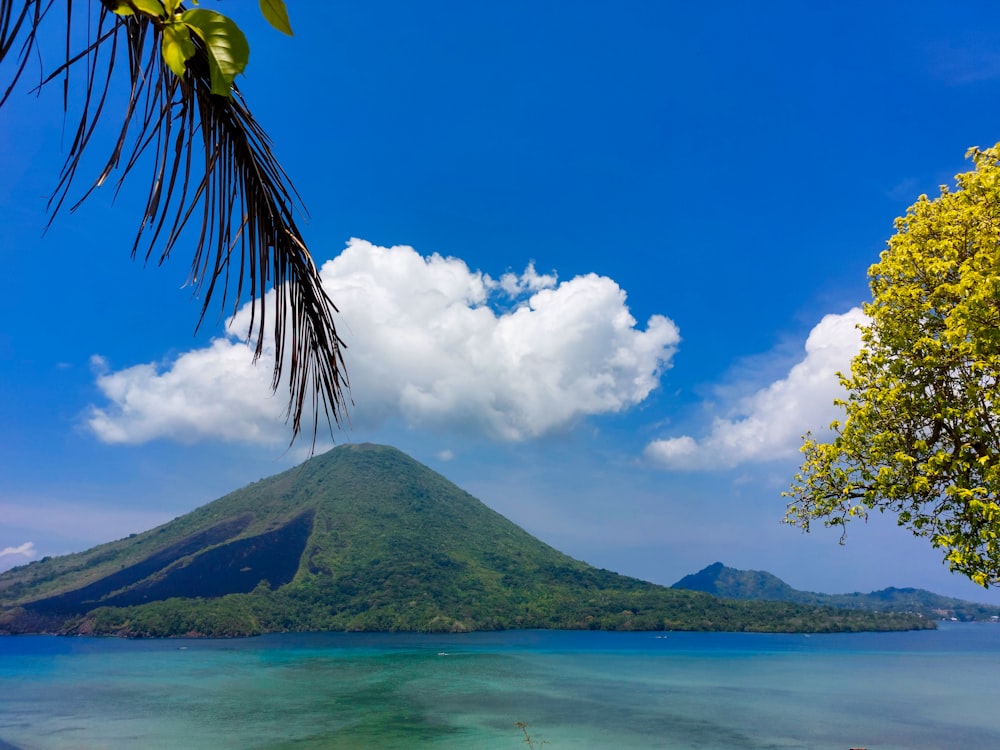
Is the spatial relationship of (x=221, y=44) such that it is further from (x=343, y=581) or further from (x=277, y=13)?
(x=343, y=581)

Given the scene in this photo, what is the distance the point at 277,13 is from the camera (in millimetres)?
771

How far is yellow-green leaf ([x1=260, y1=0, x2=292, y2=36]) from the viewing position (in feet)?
2.52

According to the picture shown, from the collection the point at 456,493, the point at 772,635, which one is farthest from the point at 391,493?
the point at 772,635

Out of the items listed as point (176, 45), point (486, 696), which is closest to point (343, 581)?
point (486, 696)

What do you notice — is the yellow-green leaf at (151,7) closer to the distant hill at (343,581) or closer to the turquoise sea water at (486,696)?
the turquoise sea water at (486,696)

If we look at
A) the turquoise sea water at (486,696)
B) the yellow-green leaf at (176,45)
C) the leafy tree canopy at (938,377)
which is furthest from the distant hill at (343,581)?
the yellow-green leaf at (176,45)

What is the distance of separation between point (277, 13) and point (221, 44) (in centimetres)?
8

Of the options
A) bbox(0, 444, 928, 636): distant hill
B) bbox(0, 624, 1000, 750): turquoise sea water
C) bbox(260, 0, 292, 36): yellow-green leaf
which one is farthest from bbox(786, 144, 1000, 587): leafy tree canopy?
bbox(0, 444, 928, 636): distant hill

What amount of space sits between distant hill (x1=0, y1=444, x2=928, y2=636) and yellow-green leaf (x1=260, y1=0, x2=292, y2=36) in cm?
10867

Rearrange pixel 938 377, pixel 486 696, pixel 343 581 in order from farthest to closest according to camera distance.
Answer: pixel 343 581 → pixel 486 696 → pixel 938 377

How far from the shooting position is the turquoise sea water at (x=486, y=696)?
3453 centimetres

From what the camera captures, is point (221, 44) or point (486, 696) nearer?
point (221, 44)

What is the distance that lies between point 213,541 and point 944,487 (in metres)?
133

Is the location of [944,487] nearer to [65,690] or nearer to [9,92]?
[9,92]
